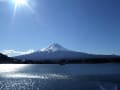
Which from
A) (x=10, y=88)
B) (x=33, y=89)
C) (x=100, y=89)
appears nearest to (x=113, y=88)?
(x=100, y=89)

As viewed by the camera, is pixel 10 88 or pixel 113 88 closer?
pixel 113 88

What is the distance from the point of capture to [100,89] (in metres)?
53.4

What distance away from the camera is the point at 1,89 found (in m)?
55.8

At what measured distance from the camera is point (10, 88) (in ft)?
188

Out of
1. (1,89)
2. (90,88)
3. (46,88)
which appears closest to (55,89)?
(46,88)

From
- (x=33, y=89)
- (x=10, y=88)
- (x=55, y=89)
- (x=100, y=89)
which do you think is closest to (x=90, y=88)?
(x=100, y=89)

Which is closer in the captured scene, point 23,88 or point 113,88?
point 113,88

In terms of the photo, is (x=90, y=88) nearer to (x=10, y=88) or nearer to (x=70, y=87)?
(x=70, y=87)

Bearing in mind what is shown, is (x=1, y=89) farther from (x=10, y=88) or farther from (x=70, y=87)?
(x=70, y=87)

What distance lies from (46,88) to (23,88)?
5510 millimetres

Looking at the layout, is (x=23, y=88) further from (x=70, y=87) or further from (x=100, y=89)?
(x=100, y=89)

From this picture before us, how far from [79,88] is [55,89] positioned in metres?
5.51

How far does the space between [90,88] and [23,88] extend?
15687 millimetres

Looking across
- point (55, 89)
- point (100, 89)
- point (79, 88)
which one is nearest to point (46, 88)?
point (55, 89)
